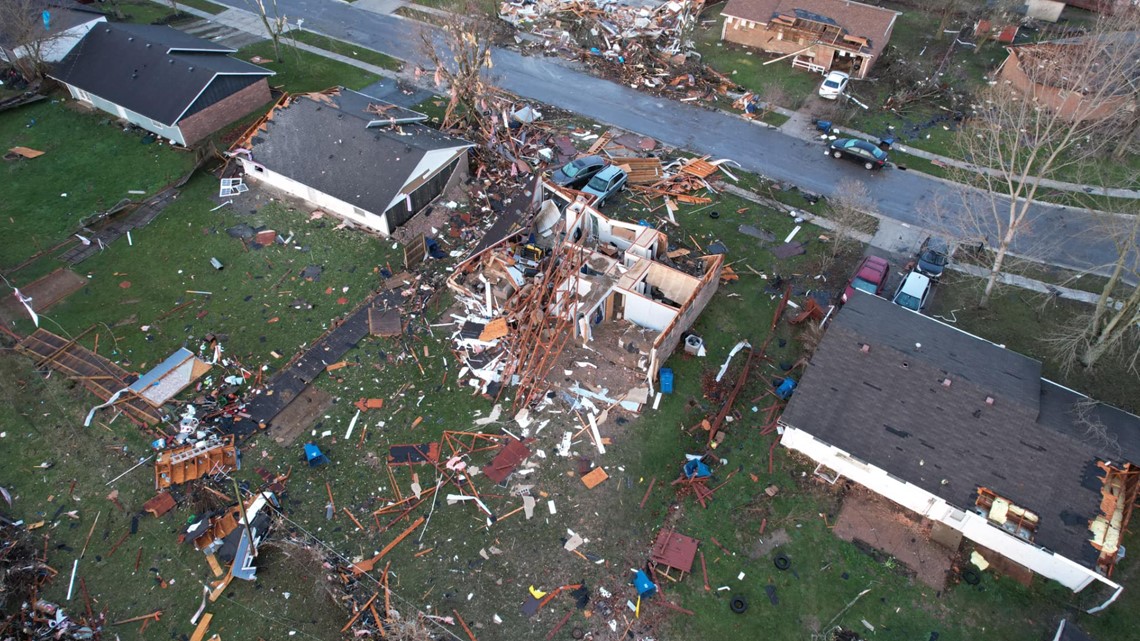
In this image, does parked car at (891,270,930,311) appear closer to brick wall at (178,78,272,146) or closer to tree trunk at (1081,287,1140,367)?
tree trunk at (1081,287,1140,367)

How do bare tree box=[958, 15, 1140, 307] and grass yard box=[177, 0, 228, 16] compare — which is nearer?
bare tree box=[958, 15, 1140, 307]

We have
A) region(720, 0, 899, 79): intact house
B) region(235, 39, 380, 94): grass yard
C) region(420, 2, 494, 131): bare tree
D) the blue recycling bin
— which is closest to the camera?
the blue recycling bin

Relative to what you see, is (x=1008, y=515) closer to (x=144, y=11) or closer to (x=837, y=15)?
(x=837, y=15)

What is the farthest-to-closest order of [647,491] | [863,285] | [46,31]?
1. [46,31]
2. [863,285]
3. [647,491]

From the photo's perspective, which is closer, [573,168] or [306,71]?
[573,168]

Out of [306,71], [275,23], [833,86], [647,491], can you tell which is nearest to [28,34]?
[275,23]

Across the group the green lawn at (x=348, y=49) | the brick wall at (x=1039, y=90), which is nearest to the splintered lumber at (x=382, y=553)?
the green lawn at (x=348, y=49)

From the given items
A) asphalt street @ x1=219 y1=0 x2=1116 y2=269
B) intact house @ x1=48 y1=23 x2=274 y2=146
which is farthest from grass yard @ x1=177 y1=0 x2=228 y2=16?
intact house @ x1=48 y1=23 x2=274 y2=146
